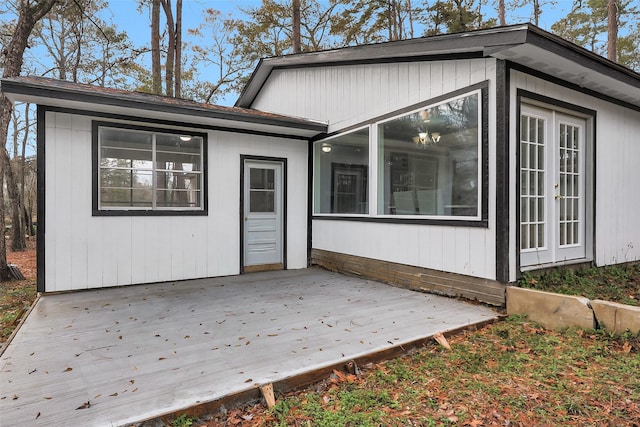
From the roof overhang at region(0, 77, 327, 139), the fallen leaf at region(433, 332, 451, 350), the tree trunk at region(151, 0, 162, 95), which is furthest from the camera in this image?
the tree trunk at region(151, 0, 162, 95)

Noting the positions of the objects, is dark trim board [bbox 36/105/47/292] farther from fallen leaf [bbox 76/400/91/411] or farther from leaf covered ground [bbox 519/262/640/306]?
leaf covered ground [bbox 519/262/640/306]

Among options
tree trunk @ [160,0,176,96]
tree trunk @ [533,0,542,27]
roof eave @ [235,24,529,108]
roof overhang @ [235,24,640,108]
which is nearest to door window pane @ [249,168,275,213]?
roof eave @ [235,24,529,108]

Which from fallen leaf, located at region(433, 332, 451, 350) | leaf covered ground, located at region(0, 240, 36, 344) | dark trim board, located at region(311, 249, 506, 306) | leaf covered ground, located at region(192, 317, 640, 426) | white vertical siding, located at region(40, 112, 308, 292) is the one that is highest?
white vertical siding, located at region(40, 112, 308, 292)

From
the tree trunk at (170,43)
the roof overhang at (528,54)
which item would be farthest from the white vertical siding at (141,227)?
the tree trunk at (170,43)

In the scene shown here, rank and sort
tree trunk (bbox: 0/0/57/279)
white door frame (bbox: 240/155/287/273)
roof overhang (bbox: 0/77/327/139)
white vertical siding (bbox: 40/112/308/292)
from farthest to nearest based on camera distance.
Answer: tree trunk (bbox: 0/0/57/279)
white door frame (bbox: 240/155/287/273)
white vertical siding (bbox: 40/112/308/292)
roof overhang (bbox: 0/77/327/139)

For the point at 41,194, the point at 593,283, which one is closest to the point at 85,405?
the point at 41,194

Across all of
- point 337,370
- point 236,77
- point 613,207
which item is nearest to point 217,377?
point 337,370

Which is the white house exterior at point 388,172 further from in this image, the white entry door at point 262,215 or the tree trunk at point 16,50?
the tree trunk at point 16,50

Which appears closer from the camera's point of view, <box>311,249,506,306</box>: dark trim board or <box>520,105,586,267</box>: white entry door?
<box>311,249,506,306</box>: dark trim board

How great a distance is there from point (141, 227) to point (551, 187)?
5.55m

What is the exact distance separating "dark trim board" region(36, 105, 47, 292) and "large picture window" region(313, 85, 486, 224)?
4.11m

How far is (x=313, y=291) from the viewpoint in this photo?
4621 millimetres

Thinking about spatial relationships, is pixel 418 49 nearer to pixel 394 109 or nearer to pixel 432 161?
pixel 394 109

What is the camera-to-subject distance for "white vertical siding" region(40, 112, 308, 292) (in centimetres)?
458
